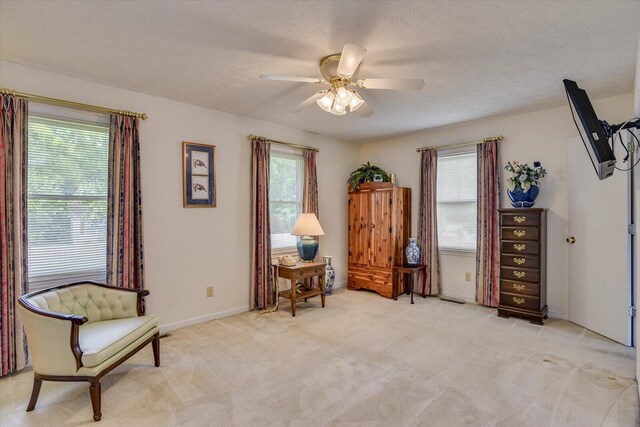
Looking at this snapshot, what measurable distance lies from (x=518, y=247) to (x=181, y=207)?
386cm

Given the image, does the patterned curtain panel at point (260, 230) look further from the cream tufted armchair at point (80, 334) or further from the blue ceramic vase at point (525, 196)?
the blue ceramic vase at point (525, 196)

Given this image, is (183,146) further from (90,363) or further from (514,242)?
(514,242)

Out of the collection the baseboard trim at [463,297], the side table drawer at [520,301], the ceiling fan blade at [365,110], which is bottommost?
the baseboard trim at [463,297]

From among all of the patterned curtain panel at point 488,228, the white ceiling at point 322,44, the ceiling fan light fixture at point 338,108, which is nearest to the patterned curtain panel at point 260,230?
the white ceiling at point 322,44

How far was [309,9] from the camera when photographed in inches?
75.1

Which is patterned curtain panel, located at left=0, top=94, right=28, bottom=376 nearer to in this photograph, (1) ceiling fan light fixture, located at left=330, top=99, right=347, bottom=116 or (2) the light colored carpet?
(2) the light colored carpet

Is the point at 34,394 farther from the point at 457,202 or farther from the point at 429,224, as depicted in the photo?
the point at 457,202

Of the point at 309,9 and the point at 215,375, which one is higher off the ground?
the point at 309,9

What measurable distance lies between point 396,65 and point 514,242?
8.23 ft

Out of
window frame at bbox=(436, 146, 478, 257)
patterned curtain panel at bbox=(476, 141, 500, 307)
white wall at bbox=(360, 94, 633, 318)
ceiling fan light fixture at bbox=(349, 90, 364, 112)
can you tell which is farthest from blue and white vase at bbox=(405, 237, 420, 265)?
ceiling fan light fixture at bbox=(349, 90, 364, 112)

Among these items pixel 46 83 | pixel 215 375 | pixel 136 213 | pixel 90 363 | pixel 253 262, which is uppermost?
pixel 46 83

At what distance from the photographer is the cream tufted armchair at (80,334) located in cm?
201

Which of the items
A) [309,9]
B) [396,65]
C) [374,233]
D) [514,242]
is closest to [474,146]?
[514,242]

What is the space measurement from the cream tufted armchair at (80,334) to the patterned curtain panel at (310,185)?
2603 millimetres
